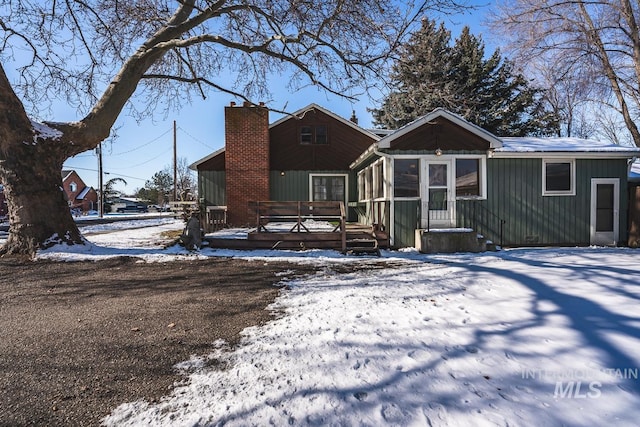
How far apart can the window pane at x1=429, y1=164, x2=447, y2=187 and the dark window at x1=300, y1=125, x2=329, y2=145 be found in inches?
245

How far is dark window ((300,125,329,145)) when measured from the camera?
48.7ft

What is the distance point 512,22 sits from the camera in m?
14.6

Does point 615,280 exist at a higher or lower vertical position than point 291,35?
lower

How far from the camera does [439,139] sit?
376 inches

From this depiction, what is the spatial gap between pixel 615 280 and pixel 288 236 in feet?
22.0

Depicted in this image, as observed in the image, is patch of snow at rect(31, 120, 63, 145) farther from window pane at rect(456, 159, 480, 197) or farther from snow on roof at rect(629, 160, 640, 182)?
snow on roof at rect(629, 160, 640, 182)

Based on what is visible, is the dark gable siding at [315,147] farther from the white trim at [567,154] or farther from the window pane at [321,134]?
the white trim at [567,154]

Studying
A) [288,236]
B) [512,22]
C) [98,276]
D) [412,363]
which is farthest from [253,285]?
[512,22]

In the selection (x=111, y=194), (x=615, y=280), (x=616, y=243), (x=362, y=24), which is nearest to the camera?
(x=615, y=280)

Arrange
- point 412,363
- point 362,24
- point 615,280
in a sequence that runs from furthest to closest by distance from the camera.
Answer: point 362,24
point 615,280
point 412,363

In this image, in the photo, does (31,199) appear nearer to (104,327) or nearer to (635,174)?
(104,327)

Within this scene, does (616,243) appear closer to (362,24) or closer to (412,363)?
(362,24)

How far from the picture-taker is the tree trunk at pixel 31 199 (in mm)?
7090

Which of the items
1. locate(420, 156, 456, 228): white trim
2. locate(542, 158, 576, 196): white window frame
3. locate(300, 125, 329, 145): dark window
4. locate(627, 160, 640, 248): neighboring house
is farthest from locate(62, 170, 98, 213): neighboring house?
locate(627, 160, 640, 248): neighboring house
